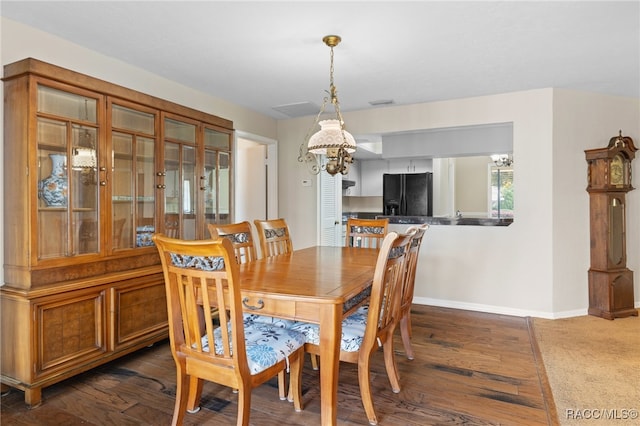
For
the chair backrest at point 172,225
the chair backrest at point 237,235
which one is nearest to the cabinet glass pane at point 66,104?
the chair backrest at point 172,225

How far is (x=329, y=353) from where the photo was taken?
1700mm

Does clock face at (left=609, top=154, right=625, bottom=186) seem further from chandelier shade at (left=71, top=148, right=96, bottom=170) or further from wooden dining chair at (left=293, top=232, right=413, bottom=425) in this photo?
chandelier shade at (left=71, top=148, right=96, bottom=170)

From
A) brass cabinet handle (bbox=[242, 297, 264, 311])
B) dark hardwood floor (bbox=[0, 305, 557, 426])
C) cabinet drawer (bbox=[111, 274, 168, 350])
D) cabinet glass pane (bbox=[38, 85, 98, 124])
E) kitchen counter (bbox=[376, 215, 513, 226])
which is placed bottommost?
dark hardwood floor (bbox=[0, 305, 557, 426])

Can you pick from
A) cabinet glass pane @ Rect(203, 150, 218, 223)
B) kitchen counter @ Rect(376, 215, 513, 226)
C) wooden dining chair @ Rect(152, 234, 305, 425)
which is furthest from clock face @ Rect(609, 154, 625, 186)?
cabinet glass pane @ Rect(203, 150, 218, 223)

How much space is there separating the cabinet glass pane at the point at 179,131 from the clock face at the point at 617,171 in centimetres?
408

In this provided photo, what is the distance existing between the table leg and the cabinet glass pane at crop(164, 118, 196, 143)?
2218 mm

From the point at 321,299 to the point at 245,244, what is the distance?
1.29 meters

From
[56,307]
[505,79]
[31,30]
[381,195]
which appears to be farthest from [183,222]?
[381,195]

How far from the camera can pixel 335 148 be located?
2.50 meters

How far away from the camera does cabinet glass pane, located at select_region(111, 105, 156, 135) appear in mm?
2717

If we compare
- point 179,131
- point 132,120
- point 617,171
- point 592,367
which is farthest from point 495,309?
point 132,120

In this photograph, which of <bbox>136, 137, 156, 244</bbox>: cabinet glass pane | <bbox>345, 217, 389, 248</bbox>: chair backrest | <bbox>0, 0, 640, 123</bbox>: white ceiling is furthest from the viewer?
<bbox>345, 217, 389, 248</bbox>: chair backrest

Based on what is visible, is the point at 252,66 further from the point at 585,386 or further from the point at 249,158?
the point at 585,386

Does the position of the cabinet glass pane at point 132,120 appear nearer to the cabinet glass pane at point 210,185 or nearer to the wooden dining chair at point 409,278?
the cabinet glass pane at point 210,185
